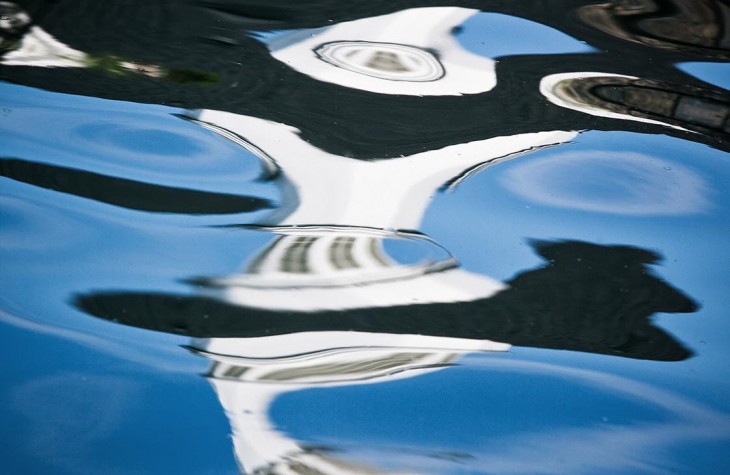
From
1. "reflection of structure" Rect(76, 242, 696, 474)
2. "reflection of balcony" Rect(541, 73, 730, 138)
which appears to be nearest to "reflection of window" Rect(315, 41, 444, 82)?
"reflection of balcony" Rect(541, 73, 730, 138)

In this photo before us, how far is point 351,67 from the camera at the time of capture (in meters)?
1.28

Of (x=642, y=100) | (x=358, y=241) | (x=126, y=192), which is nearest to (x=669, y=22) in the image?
(x=642, y=100)

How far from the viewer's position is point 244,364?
775 millimetres

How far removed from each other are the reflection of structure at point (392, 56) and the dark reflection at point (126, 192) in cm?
34

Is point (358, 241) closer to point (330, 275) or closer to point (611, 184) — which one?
point (330, 275)

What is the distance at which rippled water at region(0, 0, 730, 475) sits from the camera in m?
0.73

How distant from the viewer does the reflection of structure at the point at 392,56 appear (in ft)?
4.13

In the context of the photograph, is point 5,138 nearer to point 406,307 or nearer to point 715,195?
point 406,307

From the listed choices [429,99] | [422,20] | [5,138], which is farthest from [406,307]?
[422,20]

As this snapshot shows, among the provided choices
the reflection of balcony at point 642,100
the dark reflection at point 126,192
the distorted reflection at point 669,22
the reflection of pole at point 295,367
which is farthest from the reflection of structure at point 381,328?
the distorted reflection at point 669,22

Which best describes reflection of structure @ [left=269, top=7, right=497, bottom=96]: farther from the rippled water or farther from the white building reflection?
the white building reflection

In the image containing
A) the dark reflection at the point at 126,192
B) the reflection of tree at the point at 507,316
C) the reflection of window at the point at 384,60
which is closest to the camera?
the reflection of tree at the point at 507,316

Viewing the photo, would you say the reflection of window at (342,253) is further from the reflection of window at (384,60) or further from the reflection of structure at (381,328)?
the reflection of window at (384,60)

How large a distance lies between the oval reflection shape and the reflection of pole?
30 cm
